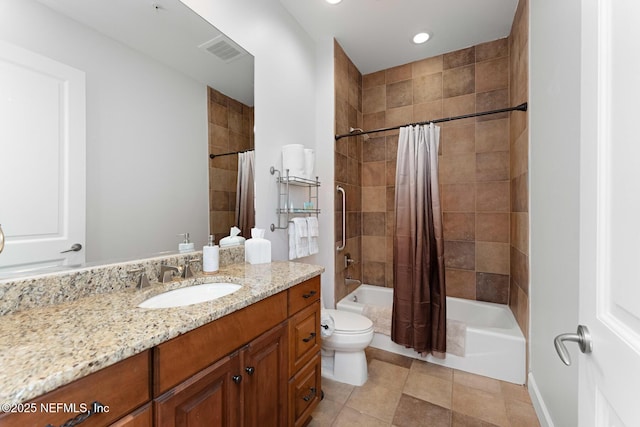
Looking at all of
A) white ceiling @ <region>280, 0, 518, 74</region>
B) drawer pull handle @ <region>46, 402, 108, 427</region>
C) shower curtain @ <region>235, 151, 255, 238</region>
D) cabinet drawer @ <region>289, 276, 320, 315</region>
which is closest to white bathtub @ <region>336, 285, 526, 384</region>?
cabinet drawer @ <region>289, 276, 320, 315</region>

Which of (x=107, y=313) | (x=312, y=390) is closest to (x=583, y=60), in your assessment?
(x=107, y=313)

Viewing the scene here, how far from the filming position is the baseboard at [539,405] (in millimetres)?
1408

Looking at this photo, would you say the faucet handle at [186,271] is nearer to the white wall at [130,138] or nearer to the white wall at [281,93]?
the white wall at [130,138]

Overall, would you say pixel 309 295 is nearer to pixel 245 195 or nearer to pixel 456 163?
pixel 245 195

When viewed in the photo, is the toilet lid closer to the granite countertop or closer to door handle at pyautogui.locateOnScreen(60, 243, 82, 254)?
the granite countertop

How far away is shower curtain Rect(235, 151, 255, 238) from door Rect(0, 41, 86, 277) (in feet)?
2.55

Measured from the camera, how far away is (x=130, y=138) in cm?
115

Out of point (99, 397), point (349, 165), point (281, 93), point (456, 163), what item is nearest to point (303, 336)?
point (99, 397)

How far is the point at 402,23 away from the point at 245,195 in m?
1.99

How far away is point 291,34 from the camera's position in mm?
2145

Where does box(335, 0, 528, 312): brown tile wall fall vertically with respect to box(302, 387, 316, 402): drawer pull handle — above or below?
above

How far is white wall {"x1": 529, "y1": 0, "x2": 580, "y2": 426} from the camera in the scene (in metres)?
1.13

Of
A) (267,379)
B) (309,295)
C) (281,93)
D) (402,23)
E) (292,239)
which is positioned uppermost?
(402,23)

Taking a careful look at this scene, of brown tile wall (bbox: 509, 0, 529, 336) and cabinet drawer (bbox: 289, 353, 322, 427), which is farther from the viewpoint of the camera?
brown tile wall (bbox: 509, 0, 529, 336)
